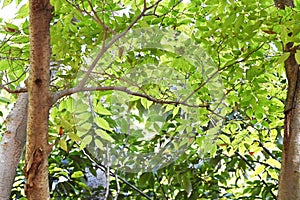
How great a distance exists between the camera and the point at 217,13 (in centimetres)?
89

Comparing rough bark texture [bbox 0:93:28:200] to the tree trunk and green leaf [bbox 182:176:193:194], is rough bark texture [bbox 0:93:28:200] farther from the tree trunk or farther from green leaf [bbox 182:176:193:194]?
the tree trunk

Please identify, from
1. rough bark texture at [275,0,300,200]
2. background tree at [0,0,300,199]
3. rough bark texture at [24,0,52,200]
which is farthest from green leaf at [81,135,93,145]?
rough bark texture at [275,0,300,200]

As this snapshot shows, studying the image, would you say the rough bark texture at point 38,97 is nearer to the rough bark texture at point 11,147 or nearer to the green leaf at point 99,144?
the green leaf at point 99,144

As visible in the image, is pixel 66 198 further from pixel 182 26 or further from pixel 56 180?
pixel 182 26

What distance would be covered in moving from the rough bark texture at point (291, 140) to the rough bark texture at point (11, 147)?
1.91ft

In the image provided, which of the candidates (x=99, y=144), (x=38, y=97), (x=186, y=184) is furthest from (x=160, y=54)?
(x=186, y=184)

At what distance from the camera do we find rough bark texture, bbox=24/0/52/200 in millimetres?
585

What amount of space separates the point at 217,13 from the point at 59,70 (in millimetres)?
366

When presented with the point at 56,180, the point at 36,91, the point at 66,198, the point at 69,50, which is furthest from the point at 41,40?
the point at 66,198

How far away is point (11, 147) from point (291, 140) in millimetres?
618

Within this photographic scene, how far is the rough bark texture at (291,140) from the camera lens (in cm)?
86

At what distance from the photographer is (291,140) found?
893 mm

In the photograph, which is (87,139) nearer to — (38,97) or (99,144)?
(99,144)

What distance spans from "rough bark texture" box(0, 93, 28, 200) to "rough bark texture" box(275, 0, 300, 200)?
0.58 meters
